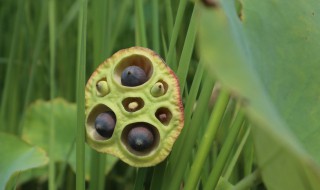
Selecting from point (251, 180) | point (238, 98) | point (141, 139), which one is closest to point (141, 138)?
point (141, 139)

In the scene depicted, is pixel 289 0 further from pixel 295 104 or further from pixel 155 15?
pixel 155 15

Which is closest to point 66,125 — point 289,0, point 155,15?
point 155,15

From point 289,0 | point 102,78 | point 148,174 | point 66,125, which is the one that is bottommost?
point 66,125

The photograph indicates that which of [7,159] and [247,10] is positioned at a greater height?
[247,10]

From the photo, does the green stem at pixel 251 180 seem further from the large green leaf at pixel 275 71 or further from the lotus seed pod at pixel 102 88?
the lotus seed pod at pixel 102 88

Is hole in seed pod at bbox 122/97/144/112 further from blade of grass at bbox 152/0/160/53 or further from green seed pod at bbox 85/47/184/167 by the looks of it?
blade of grass at bbox 152/0/160/53

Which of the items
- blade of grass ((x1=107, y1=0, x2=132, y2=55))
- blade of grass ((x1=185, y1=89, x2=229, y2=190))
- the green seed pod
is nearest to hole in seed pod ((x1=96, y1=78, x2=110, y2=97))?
the green seed pod
